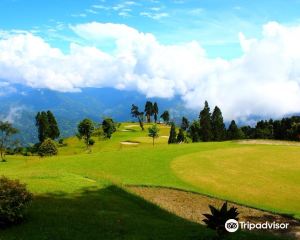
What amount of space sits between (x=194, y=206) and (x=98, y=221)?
589 inches

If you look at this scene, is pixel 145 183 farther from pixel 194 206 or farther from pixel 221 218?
pixel 221 218

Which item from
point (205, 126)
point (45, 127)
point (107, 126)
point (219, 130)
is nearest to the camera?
point (205, 126)

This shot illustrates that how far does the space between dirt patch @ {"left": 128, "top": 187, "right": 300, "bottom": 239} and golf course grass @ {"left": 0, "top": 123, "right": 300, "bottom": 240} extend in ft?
6.73

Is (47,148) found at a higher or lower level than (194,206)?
higher

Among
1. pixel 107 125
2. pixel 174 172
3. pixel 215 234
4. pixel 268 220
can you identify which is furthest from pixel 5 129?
pixel 215 234

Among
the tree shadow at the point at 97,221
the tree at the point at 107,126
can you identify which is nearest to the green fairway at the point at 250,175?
the tree shadow at the point at 97,221

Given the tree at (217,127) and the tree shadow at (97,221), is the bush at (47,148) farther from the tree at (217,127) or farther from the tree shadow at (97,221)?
the tree at (217,127)

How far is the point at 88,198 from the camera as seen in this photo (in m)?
33.6

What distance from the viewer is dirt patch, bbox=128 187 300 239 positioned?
34062 mm

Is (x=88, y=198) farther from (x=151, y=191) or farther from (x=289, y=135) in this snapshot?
(x=289, y=135)

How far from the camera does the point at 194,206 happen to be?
3928 cm

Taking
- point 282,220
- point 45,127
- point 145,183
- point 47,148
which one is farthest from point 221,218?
point 45,127

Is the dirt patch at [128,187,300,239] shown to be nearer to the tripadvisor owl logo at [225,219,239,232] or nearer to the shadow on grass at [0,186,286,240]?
the shadow on grass at [0,186,286,240]

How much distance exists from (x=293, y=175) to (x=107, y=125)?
127 m
